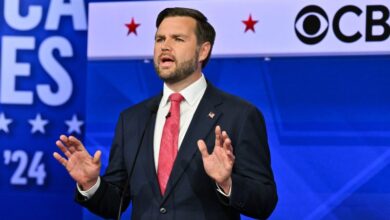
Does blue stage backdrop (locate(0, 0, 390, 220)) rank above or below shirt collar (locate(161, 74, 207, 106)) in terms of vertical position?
below

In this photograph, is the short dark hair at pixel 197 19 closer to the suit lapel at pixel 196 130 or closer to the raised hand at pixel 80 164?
the suit lapel at pixel 196 130

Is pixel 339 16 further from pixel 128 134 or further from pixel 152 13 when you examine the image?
pixel 128 134

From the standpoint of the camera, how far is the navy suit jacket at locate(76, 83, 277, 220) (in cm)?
241

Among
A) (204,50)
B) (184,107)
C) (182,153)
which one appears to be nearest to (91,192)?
(182,153)

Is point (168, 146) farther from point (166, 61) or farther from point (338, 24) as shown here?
point (338, 24)

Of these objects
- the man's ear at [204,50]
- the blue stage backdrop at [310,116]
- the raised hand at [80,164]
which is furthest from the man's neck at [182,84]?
the blue stage backdrop at [310,116]

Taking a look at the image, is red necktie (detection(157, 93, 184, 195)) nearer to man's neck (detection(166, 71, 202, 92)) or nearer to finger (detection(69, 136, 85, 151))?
man's neck (detection(166, 71, 202, 92))

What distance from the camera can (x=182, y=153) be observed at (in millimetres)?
2494

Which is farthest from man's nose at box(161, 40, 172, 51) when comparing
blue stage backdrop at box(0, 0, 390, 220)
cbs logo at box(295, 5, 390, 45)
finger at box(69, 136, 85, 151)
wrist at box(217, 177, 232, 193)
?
cbs logo at box(295, 5, 390, 45)

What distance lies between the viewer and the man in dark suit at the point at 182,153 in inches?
94.5

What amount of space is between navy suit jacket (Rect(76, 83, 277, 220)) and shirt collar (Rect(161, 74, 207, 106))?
4 centimetres

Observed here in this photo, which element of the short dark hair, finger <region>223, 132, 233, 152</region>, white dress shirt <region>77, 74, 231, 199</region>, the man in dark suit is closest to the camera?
finger <region>223, 132, 233, 152</region>

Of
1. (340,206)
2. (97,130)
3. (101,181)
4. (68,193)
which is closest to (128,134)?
(101,181)

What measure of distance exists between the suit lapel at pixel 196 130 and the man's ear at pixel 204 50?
0.61ft
